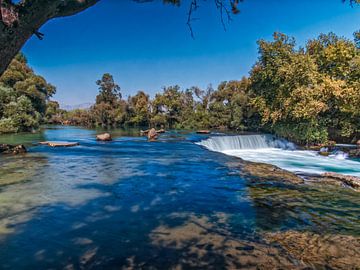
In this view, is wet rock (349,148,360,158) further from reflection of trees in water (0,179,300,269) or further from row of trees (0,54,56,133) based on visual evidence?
row of trees (0,54,56,133)

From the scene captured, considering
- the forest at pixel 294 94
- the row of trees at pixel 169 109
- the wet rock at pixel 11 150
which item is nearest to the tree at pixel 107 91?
the row of trees at pixel 169 109

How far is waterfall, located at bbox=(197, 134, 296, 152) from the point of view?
2456 cm

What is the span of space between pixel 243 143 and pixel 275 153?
381 centimetres

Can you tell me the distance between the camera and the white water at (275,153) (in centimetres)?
1667

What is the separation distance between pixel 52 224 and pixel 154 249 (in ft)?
9.13

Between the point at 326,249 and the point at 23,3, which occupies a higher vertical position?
the point at 23,3

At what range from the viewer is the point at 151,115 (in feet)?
203

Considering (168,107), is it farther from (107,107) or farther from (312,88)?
(312,88)

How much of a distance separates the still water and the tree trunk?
356cm

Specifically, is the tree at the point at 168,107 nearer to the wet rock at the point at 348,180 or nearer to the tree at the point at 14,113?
the tree at the point at 14,113

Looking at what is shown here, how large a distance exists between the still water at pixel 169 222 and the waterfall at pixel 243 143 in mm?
13114

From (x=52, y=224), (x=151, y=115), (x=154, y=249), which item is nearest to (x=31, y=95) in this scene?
(x=151, y=115)

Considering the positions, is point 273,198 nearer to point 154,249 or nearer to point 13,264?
point 154,249

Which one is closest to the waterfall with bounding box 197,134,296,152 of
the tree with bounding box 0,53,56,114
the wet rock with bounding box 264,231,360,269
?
the wet rock with bounding box 264,231,360,269
